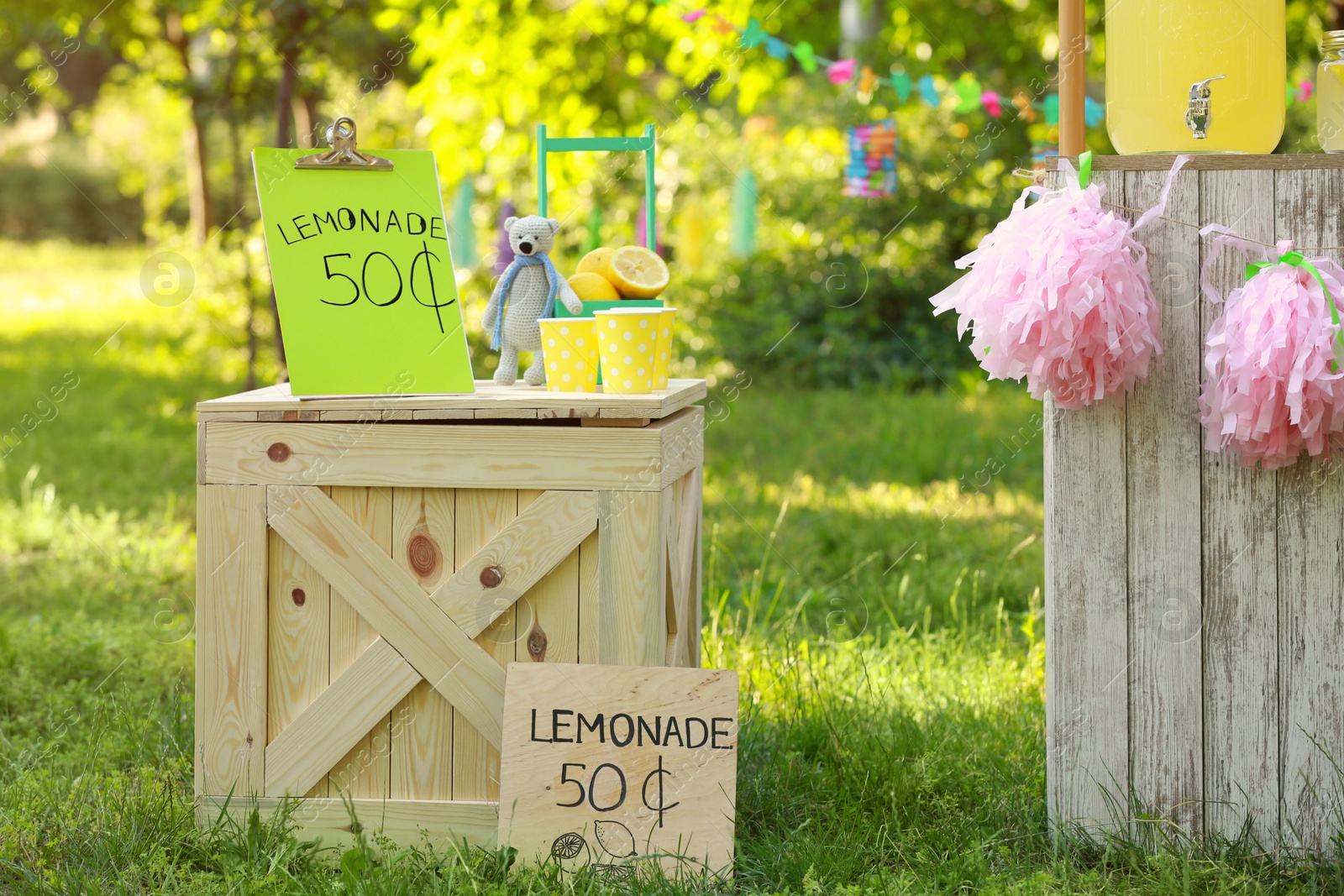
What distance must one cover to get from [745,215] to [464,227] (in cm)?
198

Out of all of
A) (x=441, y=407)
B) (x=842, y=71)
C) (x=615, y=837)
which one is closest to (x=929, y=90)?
(x=842, y=71)

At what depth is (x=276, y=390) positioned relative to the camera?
88.7 inches

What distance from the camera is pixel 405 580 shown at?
6.82ft

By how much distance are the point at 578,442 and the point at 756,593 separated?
1.39 m

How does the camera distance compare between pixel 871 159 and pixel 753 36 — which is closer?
pixel 753 36

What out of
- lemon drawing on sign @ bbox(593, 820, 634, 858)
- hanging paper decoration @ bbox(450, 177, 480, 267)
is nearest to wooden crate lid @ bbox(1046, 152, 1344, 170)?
lemon drawing on sign @ bbox(593, 820, 634, 858)

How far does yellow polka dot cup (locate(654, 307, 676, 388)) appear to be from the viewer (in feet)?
7.08

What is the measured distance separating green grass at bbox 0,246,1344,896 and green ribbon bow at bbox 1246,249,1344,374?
2.92 ft

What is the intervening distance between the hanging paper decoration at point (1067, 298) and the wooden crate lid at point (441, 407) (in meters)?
0.55

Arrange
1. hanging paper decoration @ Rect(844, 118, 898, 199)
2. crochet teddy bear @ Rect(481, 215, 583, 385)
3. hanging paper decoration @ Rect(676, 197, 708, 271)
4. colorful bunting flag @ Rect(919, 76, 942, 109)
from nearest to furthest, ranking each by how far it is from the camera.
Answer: crochet teddy bear @ Rect(481, 215, 583, 385), colorful bunting flag @ Rect(919, 76, 942, 109), hanging paper decoration @ Rect(844, 118, 898, 199), hanging paper decoration @ Rect(676, 197, 708, 271)

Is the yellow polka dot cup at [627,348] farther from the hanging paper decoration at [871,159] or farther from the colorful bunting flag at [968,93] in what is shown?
the hanging paper decoration at [871,159]

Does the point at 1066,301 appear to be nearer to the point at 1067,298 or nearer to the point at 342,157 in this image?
the point at 1067,298

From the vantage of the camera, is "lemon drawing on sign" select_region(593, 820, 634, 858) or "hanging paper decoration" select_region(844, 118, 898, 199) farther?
"hanging paper decoration" select_region(844, 118, 898, 199)

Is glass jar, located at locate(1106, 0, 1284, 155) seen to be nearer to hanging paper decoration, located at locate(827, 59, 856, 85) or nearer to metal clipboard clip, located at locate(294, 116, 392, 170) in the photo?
metal clipboard clip, located at locate(294, 116, 392, 170)
